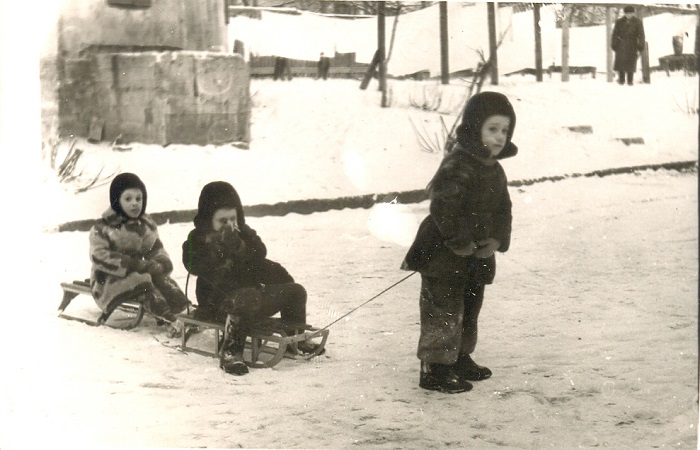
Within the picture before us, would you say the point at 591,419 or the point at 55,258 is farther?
the point at 55,258

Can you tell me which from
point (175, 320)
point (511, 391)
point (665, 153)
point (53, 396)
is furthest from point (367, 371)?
point (665, 153)

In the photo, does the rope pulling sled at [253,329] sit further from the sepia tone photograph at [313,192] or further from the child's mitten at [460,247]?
the child's mitten at [460,247]

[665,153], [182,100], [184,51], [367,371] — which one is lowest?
[367,371]

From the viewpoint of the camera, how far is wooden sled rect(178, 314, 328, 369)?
2.13 metres

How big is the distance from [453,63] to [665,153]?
0.66 metres

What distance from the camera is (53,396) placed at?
88.3 inches

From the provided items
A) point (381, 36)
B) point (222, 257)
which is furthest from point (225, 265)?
point (381, 36)

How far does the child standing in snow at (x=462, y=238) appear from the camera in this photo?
2.03m

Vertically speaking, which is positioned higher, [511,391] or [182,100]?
[182,100]

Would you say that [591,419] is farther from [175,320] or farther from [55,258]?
[55,258]

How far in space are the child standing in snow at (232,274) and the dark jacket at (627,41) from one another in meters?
1.13

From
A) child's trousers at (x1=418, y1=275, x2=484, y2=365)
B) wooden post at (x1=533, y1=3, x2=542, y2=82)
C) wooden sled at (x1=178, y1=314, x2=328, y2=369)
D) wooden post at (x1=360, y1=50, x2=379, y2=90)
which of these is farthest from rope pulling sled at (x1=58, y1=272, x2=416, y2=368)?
wooden post at (x1=533, y1=3, x2=542, y2=82)

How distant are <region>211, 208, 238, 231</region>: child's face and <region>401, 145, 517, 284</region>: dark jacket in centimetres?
50

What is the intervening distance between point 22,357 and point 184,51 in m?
1.00
